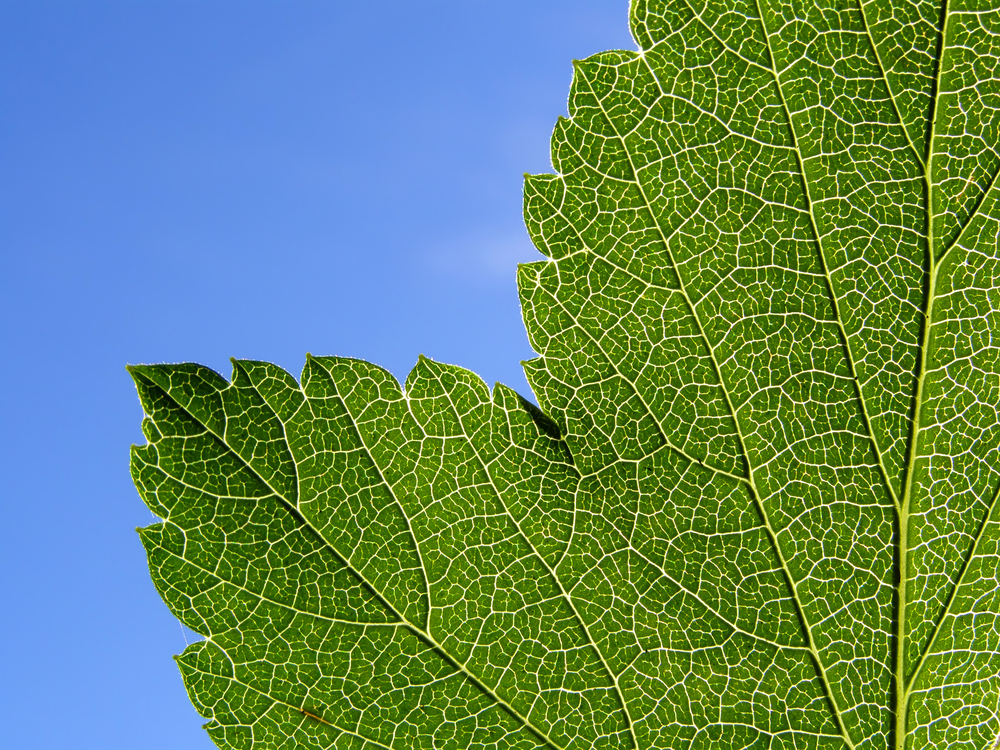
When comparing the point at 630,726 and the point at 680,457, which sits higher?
the point at 680,457

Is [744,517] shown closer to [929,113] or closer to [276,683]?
[929,113]

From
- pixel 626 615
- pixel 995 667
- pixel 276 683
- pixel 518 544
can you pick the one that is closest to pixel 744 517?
pixel 626 615

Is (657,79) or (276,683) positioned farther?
(276,683)

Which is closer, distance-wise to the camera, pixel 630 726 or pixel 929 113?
pixel 929 113

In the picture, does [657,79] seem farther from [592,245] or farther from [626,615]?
[626,615]

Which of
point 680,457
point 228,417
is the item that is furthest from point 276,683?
point 680,457

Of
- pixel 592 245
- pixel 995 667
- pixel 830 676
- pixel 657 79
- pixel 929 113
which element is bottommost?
pixel 995 667
